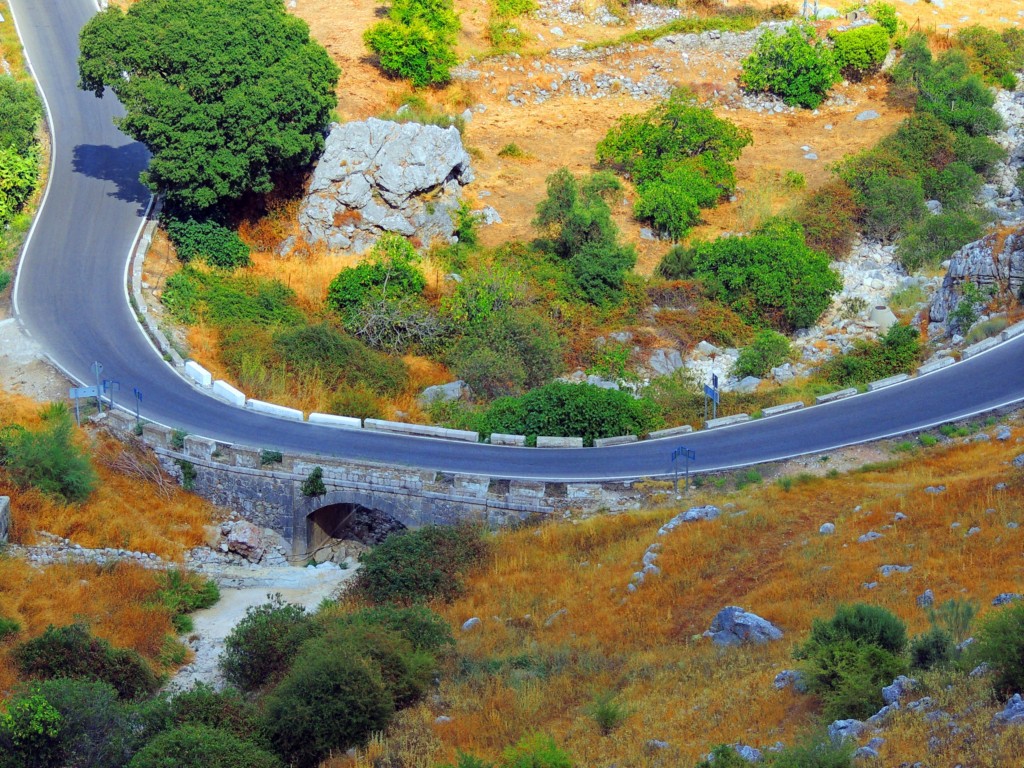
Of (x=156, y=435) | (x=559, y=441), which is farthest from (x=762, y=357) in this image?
(x=156, y=435)

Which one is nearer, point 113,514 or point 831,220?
point 113,514

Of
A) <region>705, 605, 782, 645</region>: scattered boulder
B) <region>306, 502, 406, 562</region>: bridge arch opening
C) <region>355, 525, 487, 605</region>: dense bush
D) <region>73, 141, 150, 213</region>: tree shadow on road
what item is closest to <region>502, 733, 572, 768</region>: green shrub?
<region>705, 605, 782, 645</region>: scattered boulder

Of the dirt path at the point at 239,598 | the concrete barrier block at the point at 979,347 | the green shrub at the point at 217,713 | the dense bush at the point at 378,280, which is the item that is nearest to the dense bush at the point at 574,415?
the dirt path at the point at 239,598

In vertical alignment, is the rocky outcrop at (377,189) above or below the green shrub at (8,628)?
above

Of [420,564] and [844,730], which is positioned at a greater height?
[844,730]

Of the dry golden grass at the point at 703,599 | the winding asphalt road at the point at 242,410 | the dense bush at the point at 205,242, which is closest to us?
the dry golden grass at the point at 703,599

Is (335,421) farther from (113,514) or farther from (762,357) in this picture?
(762,357)

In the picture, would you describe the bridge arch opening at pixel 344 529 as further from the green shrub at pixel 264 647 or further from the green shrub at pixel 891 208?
the green shrub at pixel 891 208
